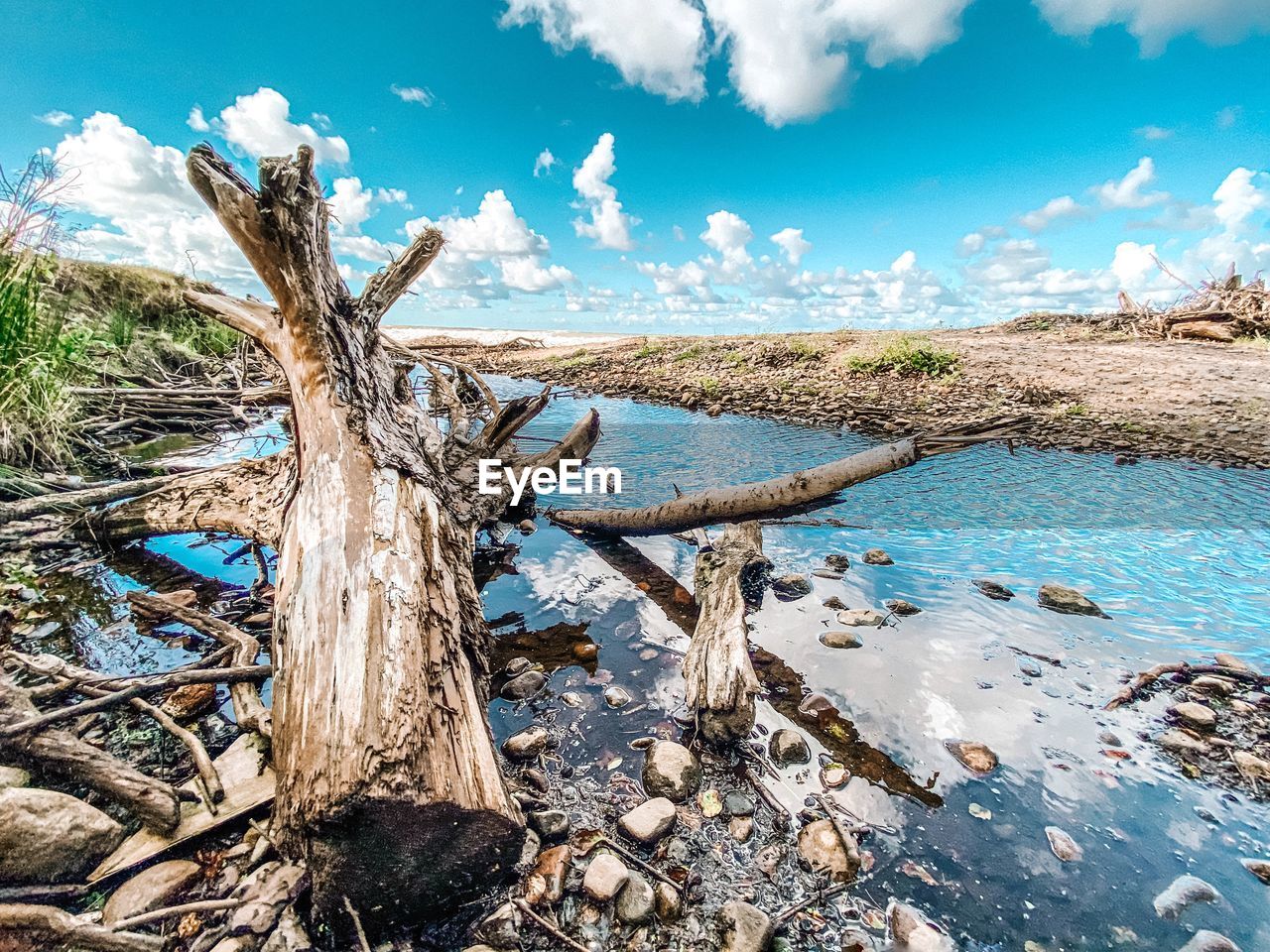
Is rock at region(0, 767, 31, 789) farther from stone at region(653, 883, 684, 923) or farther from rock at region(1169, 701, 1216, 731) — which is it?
rock at region(1169, 701, 1216, 731)

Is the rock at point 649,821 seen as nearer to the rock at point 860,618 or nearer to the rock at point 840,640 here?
the rock at point 840,640

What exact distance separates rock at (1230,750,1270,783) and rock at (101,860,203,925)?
482 centimetres

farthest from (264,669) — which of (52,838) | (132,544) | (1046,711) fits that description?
(1046,711)

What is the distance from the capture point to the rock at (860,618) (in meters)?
4.14

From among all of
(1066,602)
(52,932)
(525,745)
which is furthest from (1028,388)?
(52,932)

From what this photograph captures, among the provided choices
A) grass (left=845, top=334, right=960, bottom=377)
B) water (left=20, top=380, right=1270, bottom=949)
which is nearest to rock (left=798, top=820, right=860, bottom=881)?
water (left=20, top=380, right=1270, bottom=949)

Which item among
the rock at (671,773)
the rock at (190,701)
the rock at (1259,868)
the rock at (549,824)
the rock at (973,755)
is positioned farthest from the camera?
the rock at (190,701)

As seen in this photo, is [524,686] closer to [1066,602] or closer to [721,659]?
[721,659]

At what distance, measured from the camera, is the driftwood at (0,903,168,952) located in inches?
63.1

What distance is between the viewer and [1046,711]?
10.5 feet

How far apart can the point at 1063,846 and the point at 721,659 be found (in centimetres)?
169

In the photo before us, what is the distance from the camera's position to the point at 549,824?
2.32 m

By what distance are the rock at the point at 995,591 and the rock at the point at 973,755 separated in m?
1.97

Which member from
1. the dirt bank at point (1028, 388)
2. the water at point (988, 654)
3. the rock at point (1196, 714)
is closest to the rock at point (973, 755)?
the water at point (988, 654)
